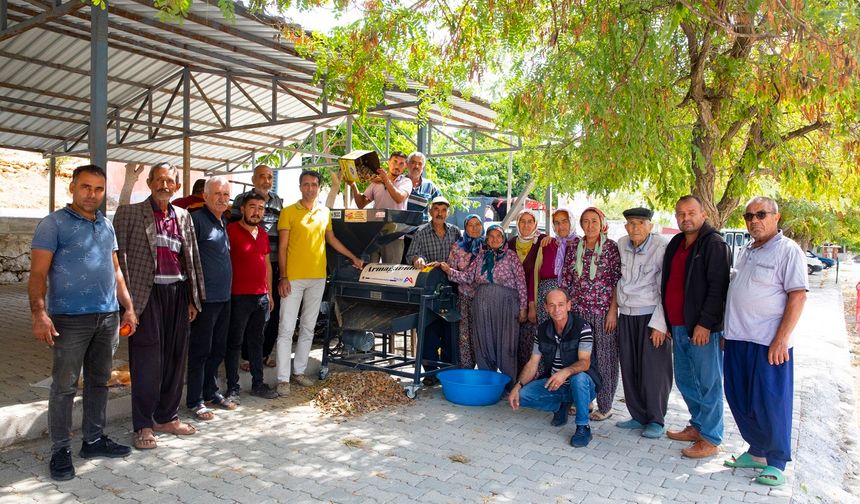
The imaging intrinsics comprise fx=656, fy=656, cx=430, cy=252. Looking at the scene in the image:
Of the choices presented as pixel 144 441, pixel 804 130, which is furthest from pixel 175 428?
pixel 804 130

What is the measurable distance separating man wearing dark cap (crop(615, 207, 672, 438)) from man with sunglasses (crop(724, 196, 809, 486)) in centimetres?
70

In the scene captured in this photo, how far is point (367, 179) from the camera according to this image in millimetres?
6105

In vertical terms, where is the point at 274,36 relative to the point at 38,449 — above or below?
above

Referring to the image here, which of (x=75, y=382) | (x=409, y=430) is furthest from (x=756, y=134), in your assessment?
(x=75, y=382)

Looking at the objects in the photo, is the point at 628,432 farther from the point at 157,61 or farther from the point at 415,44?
the point at 157,61

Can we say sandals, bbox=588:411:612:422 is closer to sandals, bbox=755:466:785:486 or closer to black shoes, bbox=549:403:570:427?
black shoes, bbox=549:403:570:427

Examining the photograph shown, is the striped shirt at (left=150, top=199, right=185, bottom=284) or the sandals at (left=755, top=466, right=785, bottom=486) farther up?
the striped shirt at (left=150, top=199, right=185, bottom=284)

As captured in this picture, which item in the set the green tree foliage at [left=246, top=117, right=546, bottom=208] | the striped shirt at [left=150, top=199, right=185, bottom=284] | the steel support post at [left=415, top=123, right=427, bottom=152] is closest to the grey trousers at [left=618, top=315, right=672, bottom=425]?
the striped shirt at [left=150, top=199, right=185, bottom=284]

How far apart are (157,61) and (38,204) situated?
65.2 ft

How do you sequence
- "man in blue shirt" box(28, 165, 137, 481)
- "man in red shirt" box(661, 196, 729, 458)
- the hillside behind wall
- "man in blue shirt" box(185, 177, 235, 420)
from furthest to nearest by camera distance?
the hillside behind wall, "man in blue shirt" box(185, 177, 235, 420), "man in red shirt" box(661, 196, 729, 458), "man in blue shirt" box(28, 165, 137, 481)

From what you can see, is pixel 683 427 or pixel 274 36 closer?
pixel 683 427

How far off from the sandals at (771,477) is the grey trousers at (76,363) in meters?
3.92

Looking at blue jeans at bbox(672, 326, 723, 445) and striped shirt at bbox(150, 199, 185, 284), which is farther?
blue jeans at bbox(672, 326, 723, 445)

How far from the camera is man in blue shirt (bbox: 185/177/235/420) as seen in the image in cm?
465
